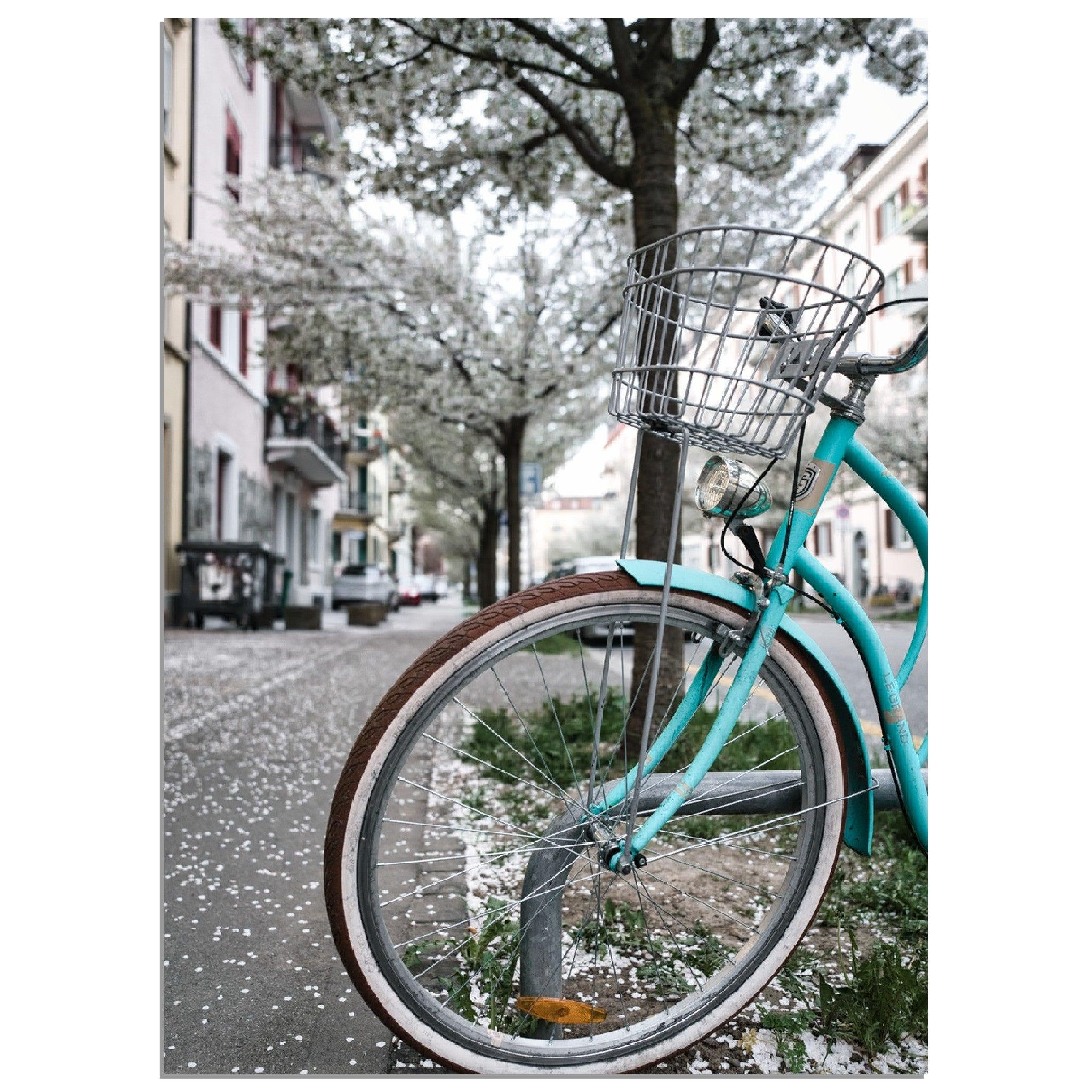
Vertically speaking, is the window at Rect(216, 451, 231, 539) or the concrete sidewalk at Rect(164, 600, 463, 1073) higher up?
the window at Rect(216, 451, 231, 539)

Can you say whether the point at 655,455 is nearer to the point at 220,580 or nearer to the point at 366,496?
the point at 220,580

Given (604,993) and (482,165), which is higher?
(482,165)

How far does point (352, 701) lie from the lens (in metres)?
6.48

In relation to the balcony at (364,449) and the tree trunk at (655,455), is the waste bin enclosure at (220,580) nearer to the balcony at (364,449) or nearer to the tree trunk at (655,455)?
the tree trunk at (655,455)

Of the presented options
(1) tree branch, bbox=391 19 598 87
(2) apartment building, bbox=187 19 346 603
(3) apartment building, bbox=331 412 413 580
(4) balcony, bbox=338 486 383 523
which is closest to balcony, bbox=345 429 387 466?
(3) apartment building, bbox=331 412 413 580

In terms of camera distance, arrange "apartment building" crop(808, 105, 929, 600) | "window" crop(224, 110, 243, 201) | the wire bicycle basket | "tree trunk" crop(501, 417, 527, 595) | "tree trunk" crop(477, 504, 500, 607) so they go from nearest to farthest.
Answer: the wire bicycle basket
"apartment building" crop(808, 105, 929, 600)
"tree trunk" crop(501, 417, 527, 595)
"window" crop(224, 110, 243, 201)
"tree trunk" crop(477, 504, 500, 607)

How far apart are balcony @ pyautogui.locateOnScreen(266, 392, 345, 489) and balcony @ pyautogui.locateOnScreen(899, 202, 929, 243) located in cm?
1186

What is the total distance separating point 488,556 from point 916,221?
13098 millimetres

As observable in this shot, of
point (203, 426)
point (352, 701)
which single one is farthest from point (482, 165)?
point (203, 426)

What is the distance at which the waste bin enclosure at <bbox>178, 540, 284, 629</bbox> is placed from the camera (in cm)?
1342

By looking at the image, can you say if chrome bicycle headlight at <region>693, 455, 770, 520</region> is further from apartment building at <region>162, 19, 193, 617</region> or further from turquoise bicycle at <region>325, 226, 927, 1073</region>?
apartment building at <region>162, 19, 193, 617</region>

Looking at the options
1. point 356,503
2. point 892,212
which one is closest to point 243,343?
point 892,212
